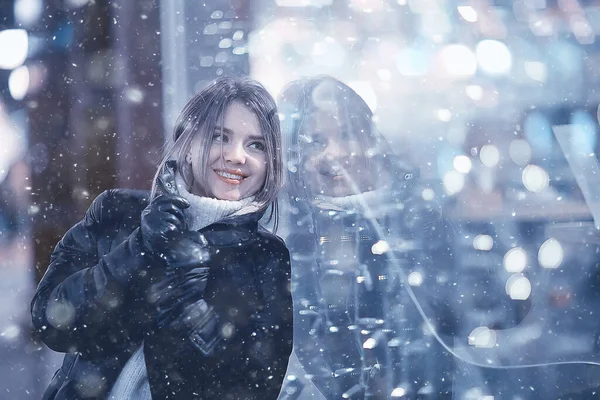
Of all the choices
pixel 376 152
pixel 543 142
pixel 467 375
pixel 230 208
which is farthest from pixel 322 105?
pixel 467 375

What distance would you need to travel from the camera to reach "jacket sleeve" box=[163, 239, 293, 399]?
743mm

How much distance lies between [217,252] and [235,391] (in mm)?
201

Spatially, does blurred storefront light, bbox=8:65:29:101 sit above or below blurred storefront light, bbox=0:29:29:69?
below

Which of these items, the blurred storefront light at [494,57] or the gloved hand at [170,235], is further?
the blurred storefront light at [494,57]

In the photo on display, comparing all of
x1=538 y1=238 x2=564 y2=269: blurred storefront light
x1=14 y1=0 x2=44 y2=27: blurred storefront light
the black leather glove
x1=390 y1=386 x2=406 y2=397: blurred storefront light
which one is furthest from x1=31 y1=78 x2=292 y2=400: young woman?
x1=538 y1=238 x2=564 y2=269: blurred storefront light

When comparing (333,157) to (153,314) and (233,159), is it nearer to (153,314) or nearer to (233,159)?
(233,159)

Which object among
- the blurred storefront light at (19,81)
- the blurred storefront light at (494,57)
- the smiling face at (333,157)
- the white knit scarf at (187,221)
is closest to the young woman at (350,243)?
the smiling face at (333,157)

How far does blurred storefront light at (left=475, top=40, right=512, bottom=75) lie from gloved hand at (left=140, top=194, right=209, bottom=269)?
523 millimetres

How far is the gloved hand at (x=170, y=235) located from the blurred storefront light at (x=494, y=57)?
52 cm

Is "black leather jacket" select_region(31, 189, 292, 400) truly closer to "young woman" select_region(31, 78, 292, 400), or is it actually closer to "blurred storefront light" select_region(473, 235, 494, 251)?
"young woman" select_region(31, 78, 292, 400)

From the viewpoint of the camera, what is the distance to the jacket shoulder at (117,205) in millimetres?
765

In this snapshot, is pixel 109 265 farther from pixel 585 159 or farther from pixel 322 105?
pixel 585 159

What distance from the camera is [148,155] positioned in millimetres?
787

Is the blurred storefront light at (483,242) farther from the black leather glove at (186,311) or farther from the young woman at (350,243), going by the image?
Result: the black leather glove at (186,311)
